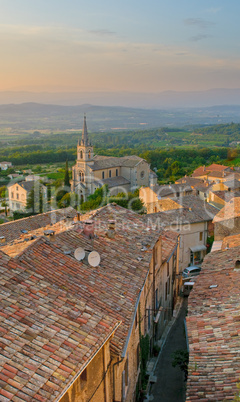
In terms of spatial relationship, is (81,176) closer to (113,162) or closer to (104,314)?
(113,162)

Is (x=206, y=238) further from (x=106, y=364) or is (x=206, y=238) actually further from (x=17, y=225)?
(x=106, y=364)

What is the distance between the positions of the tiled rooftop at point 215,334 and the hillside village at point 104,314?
0.03 meters

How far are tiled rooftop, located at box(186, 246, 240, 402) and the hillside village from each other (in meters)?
0.03

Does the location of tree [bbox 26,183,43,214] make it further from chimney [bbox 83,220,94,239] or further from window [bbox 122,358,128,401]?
window [bbox 122,358,128,401]

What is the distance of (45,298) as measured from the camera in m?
7.32

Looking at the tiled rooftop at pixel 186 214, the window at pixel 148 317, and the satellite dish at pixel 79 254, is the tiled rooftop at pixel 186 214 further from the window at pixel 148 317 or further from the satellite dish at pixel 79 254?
the satellite dish at pixel 79 254

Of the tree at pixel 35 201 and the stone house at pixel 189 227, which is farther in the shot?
the tree at pixel 35 201

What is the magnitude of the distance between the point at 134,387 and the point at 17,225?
14.6m

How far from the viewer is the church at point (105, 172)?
6631cm

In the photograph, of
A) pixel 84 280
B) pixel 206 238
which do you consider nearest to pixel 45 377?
pixel 84 280

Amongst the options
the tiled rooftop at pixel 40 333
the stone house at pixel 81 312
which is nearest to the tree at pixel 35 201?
the stone house at pixel 81 312

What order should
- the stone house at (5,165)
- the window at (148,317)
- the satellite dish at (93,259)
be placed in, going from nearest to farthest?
the satellite dish at (93,259) < the window at (148,317) < the stone house at (5,165)

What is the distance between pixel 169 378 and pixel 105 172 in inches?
2207

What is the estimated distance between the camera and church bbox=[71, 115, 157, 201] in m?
66.3
